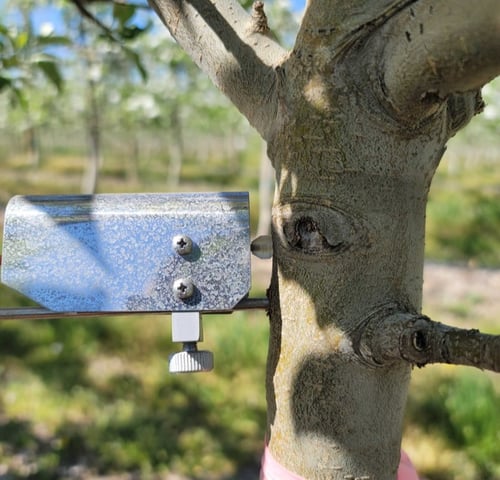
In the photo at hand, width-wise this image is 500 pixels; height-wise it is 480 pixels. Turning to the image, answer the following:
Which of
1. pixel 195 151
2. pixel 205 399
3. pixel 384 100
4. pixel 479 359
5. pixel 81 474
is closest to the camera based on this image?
pixel 479 359

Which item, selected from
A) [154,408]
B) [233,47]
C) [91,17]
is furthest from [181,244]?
[154,408]

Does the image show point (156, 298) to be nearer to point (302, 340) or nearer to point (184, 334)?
point (184, 334)

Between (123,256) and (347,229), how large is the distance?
27 centimetres

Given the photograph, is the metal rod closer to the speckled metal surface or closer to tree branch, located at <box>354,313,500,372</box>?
the speckled metal surface

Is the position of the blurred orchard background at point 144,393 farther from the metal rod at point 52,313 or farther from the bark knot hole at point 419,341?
the bark knot hole at point 419,341

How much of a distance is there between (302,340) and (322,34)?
0.34 metres

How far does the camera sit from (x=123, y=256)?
690mm

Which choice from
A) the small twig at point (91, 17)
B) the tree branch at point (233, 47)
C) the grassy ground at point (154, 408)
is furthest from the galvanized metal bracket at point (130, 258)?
the grassy ground at point (154, 408)

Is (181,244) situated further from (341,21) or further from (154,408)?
(154,408)

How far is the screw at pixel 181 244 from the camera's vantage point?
0.69m

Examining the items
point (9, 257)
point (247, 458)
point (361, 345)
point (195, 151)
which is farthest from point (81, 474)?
point (195, 151)

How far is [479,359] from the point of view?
464 mm

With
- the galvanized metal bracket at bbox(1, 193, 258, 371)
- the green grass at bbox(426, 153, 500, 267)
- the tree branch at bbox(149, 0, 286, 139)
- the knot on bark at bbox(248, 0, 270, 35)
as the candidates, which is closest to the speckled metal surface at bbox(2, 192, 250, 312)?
the galvanized metal bracket at bbox(1, 193, 258, 371)

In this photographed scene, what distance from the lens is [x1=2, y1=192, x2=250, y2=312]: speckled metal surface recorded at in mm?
681
